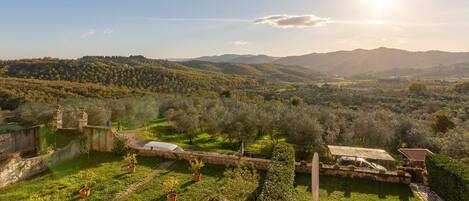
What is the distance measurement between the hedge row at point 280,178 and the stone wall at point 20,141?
14856 mm

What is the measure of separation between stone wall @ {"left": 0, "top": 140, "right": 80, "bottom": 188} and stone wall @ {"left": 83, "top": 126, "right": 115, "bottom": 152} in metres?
1.27

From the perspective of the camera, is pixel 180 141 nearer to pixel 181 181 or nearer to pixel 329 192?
pixel 181 181

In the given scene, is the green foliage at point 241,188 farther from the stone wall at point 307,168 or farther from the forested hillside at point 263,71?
the forested hillside at point 263,71

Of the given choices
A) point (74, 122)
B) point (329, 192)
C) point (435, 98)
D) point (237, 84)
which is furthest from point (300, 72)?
point (329, 192)

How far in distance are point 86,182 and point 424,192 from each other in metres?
16.0

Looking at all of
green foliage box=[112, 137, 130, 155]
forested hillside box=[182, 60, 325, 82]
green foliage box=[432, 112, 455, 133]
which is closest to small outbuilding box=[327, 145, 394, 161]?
green foliage box=[112, 137, 130, 155]

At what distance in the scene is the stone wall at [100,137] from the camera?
18109 mm

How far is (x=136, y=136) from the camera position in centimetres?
3441

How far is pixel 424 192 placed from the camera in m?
14.2

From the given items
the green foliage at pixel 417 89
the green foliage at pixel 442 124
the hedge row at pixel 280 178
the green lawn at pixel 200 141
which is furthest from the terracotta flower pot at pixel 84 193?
the green foliage at pixel 417 89

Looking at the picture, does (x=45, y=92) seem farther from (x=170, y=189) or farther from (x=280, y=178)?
(x=280, y=178)

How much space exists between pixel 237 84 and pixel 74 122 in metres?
66.0

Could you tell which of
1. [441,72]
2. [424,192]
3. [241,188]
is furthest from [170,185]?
[441,72]

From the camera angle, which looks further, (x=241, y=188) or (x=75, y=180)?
(x=75, y=180)
